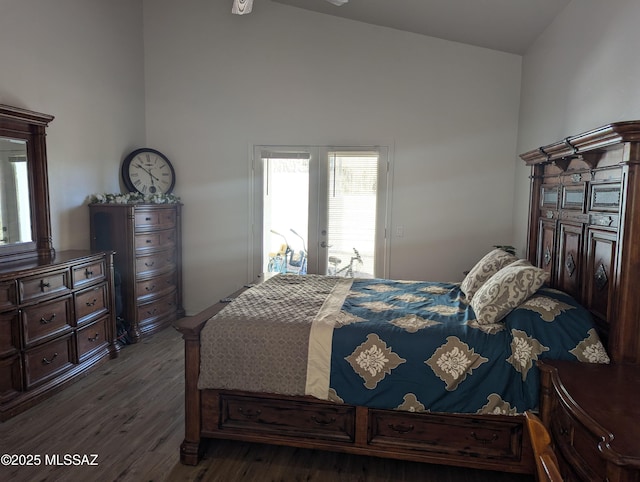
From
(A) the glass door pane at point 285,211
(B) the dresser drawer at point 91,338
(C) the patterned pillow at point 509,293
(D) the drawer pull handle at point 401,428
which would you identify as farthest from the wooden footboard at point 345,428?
(A) the glass door pane at point 285,211

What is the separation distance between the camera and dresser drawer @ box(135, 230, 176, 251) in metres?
4.30

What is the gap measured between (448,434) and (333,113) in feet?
11.1

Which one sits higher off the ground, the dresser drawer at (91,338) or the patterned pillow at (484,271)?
the patterned pillow at (484,271)

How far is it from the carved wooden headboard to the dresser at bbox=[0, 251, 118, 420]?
3408 millimetres

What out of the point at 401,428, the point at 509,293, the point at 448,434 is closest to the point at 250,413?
the point at 401,428

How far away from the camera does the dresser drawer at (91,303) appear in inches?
138

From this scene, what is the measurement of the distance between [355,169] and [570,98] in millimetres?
2107

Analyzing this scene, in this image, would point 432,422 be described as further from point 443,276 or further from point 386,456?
point 443,276

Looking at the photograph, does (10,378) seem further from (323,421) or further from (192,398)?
(323,421)

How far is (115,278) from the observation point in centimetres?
415

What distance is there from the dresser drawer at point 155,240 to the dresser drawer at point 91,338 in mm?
792

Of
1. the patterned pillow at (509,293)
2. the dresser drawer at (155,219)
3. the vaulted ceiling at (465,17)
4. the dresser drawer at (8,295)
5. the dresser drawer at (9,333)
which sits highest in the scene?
the vaulted ceiling at (465,17)

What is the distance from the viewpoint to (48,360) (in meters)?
3.19

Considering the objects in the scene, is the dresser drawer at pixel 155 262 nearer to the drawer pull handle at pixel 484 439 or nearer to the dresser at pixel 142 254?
the dresser at pixel 142 254
